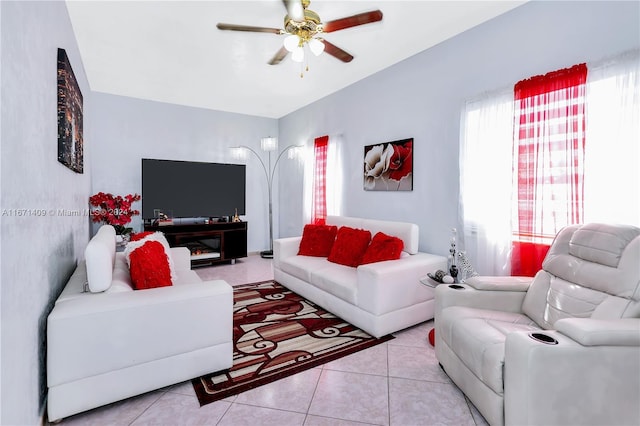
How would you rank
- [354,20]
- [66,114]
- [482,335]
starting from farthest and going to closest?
[354,20] → [66,114] → [482,335]

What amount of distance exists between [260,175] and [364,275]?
12.8 ft

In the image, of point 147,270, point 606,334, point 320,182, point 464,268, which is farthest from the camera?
point 320,182

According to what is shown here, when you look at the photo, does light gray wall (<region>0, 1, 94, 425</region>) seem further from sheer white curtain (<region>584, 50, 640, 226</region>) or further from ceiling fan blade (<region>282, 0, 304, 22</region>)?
sheer white curtain (<region>584, 50, 640, 226</region>)

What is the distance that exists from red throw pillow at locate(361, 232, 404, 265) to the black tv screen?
313cm

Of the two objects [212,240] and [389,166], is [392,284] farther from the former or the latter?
[212,240]

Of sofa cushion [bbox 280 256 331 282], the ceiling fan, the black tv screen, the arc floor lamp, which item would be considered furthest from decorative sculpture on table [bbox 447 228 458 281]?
the black tv screen

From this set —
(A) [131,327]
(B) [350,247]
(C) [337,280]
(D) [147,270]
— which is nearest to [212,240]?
(B) [350,247]

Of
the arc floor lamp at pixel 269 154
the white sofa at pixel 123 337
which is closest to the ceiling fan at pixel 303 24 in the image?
the white sofa at pixel 123 337

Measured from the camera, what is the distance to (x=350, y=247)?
10.9ft

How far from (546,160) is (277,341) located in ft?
8.06

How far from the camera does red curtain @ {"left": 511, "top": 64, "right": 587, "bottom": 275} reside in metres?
2.18

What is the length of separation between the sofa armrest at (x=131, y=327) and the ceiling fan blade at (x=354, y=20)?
1967mm

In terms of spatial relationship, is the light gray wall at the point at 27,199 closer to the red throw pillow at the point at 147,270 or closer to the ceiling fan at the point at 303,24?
the red throw pillow at the point at 147,270

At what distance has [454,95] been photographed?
300cm
